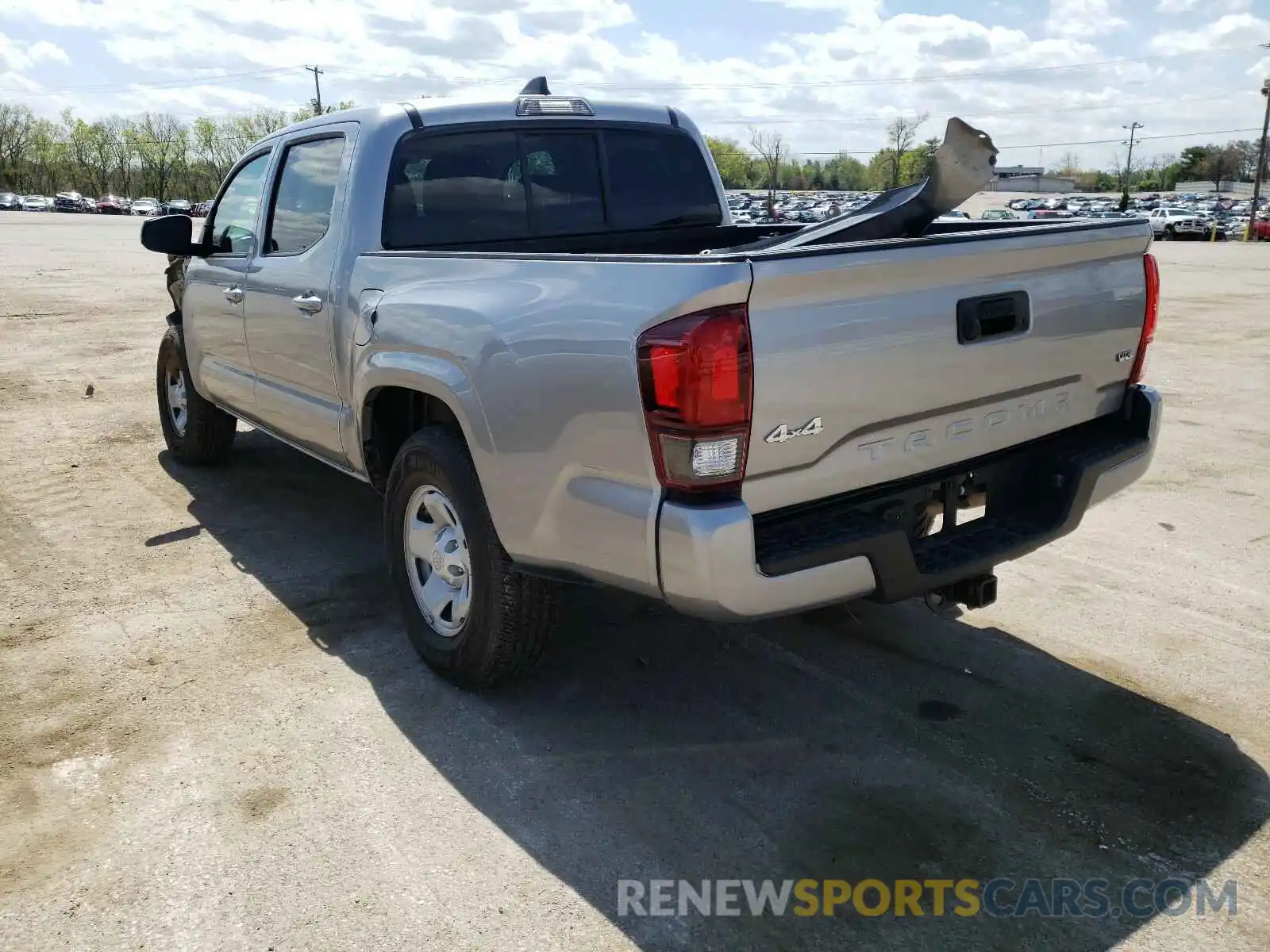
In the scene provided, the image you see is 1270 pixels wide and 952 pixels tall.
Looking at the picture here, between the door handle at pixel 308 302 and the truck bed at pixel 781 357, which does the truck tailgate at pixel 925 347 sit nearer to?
the truck bed at pixel 781 357

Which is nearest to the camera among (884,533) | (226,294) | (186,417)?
(884,533)

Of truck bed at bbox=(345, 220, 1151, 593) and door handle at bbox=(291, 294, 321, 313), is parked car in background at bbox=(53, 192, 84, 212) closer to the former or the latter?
door handle at bbox=(291, 294, 321, 313)

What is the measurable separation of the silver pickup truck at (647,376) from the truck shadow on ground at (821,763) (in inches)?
14.8

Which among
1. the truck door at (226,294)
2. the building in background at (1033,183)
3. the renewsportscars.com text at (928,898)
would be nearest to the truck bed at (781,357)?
the renewsportscars.com text at (928,898)

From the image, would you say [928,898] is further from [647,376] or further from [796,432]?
[647,376]

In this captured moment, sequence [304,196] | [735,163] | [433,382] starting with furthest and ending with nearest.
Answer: [735,163], [304,196], [433,382]

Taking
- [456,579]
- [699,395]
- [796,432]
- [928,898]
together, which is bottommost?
[928,898]

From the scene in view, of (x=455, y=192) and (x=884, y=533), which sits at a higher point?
(x=455, y=192)

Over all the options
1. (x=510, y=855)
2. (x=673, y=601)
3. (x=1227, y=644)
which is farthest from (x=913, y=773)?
(x=1227, y=644)

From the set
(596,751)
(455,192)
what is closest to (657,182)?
(455,192)

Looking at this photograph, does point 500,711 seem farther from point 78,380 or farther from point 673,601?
point 78,380

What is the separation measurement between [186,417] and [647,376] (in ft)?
15.8

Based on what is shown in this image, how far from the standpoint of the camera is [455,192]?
435 centimetres

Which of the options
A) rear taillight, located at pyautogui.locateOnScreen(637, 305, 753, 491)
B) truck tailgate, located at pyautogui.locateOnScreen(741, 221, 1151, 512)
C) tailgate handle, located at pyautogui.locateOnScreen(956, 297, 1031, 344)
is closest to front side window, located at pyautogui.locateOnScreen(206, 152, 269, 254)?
rear taillight, located at pyautogui.locateOnScreen(637, 305, 753, 491)
